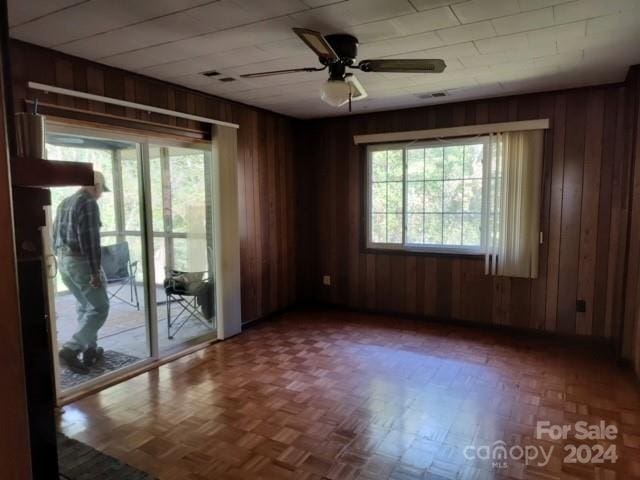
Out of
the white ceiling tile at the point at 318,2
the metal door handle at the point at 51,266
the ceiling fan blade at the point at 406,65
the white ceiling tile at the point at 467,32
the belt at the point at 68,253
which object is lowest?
the metal door handle at the point at 51,266

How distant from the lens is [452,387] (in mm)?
2945

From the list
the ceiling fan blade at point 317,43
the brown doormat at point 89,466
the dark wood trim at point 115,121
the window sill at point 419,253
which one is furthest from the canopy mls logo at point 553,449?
the dark wood trim at point 115,121

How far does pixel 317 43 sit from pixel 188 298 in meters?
2.71

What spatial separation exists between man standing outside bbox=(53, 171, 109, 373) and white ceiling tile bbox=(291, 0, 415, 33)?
188cm

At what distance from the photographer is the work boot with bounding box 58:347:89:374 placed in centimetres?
298

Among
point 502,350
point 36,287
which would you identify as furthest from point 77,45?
point 502,350

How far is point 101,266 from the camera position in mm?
3129

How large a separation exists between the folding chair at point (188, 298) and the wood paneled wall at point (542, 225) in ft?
4.85

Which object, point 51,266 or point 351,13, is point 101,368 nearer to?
point 51,266

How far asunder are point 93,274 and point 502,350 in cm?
337

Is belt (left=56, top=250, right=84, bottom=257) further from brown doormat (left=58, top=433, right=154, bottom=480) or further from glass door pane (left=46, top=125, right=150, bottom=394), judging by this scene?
brown doormat (left=58, top=433, right=154, bottom=480)

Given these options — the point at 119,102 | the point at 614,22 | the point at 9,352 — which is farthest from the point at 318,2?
the point at 9,352

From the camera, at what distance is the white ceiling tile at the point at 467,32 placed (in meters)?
2.34

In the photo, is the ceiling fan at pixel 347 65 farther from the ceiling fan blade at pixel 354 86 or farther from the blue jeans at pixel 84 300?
the blue jeans at pixel 84 300
